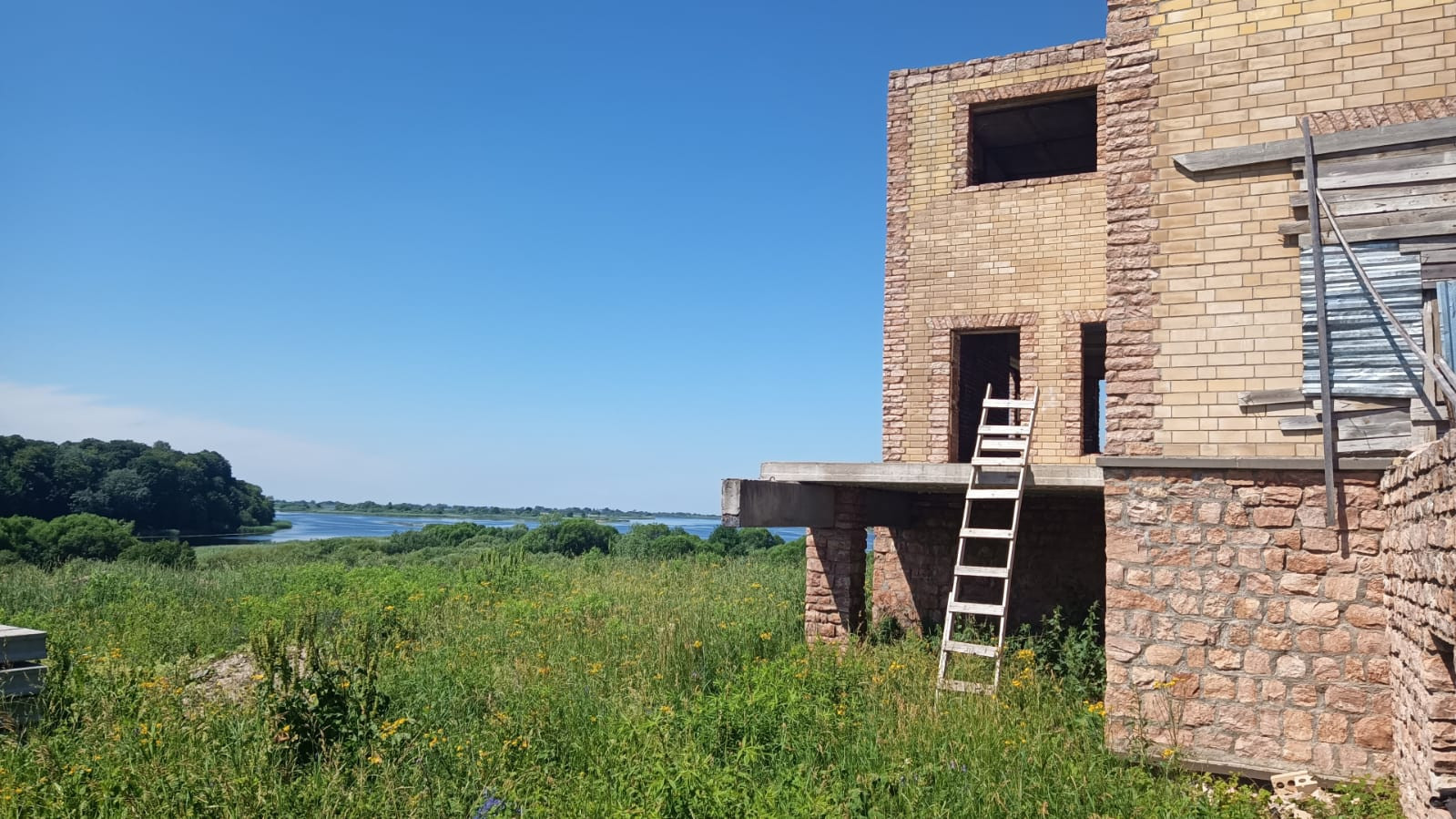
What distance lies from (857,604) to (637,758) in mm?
5661

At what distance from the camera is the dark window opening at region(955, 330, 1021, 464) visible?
12.5 metres

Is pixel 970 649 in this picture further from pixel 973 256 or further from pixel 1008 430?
pixel 973 256

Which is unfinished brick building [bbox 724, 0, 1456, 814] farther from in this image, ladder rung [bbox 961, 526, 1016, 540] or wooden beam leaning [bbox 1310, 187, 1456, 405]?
ladder rung [bbox 961, 526, 1016, 540]

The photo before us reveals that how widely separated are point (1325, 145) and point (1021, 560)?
651cm

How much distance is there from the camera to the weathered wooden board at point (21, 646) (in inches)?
294

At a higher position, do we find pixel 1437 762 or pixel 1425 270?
pixel 1425 270

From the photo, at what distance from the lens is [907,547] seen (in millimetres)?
12633

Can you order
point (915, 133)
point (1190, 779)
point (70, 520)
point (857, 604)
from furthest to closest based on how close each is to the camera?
1. point (70, 520)
2. point (915, 133)
3. point (857, 604)
4. point (1190, 779)

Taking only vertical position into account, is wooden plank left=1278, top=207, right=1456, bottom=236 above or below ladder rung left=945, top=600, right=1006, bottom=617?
above

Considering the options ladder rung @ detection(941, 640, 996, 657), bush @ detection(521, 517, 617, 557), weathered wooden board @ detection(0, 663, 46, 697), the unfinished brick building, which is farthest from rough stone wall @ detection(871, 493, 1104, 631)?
bush @ detection(521, 517, 617, 557)

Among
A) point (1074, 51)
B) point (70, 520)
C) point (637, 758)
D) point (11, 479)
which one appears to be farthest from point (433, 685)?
point (11, 479)

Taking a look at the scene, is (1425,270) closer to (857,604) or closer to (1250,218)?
(1250,218)

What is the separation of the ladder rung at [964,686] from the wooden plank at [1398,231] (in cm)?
463

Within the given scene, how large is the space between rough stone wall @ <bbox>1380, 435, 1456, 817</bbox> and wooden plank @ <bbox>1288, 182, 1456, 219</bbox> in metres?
2.01
